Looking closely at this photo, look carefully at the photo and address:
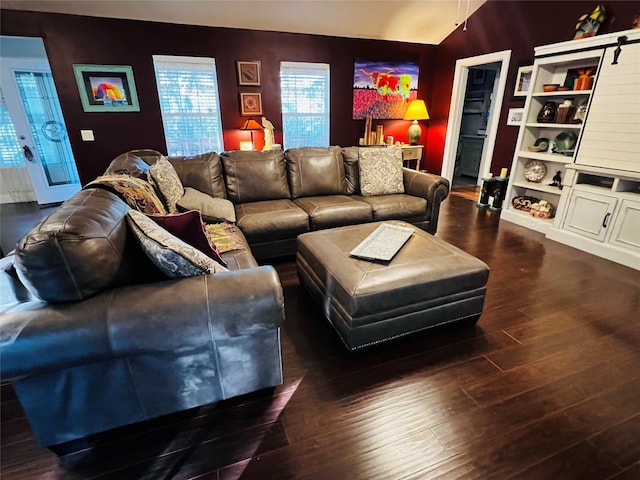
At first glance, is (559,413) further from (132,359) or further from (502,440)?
(132,359)

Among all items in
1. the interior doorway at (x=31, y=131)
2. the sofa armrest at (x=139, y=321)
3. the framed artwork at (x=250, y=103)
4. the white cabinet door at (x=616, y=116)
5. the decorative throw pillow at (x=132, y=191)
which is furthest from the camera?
the framed artwork at (x=250, y=103)

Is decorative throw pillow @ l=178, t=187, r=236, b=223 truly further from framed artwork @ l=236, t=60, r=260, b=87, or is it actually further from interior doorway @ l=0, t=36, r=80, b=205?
interior doorway @ l=0, t=36, r=80, b=205

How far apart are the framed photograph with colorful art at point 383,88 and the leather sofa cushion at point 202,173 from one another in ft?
10.9

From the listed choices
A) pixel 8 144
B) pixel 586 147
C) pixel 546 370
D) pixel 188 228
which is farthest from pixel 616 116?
pixel 8 144

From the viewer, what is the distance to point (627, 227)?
2910 millimetres

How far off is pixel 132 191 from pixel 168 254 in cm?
→ 73

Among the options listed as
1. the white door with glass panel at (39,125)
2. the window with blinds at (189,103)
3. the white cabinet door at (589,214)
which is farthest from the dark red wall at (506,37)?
the white door with glass panel at (39,125)

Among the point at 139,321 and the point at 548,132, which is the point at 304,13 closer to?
the point at 548,132

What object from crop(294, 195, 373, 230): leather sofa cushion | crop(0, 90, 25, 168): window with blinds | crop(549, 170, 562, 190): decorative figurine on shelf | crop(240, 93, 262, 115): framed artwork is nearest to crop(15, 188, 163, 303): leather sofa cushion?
crop(294, 195, 373, 230): leather sofa cushion

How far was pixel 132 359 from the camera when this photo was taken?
4.00 feet

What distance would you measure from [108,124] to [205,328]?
4.51m

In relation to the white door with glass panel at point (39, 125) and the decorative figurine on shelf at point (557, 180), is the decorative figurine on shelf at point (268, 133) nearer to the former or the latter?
the white door with glass panel at point (39, 125)

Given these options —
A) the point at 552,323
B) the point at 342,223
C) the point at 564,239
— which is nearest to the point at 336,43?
the point at 342,223

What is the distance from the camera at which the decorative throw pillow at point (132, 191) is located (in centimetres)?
166
